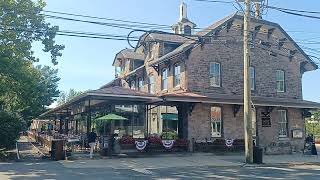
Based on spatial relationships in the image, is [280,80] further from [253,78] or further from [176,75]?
[176,75]

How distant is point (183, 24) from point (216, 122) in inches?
509

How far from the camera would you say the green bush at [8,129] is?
2259cm

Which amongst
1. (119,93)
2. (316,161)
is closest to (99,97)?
(119,93)

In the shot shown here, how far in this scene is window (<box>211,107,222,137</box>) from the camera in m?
27.2

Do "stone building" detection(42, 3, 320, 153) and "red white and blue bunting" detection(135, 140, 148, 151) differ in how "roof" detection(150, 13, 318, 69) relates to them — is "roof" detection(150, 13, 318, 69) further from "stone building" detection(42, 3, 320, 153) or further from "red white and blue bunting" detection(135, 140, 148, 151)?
"red white and blue bunting" detection(135, 140, 148, 151)

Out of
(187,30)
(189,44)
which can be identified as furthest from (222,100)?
(187,30)

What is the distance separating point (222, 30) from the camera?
28.5 metres

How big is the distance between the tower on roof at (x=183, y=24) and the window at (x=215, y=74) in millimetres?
8590

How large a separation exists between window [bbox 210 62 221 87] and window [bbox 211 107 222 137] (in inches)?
72.3

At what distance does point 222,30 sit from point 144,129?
34.4ft

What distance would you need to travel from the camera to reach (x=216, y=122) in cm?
2736

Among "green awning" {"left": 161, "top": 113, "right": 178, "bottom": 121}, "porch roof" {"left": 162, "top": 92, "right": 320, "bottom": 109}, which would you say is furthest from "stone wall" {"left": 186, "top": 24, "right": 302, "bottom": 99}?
"green awning" {"left": 161, "top": 113, "right": 178, "bottom": 121}

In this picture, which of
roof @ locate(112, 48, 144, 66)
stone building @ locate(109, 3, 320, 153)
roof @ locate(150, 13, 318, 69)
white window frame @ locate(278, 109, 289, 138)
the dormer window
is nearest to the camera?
roof @ locate(150, 13, 318, 69)

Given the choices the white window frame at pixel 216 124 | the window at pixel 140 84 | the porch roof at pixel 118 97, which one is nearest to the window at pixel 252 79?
the white window frame at pixel 216 124
